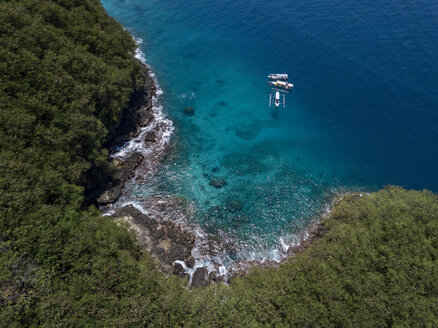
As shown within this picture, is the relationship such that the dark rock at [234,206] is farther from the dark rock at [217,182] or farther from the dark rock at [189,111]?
the dark rock at [189,111]

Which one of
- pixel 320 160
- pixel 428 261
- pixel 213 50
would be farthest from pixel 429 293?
pixel 213 50

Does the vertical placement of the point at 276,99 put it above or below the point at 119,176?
above

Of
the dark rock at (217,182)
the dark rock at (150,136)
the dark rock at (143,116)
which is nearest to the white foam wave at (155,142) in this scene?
the dark rock at (150,136)

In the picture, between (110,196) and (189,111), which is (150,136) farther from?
(110,196)

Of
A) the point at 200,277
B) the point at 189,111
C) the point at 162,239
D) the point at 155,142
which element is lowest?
the point at 200,277

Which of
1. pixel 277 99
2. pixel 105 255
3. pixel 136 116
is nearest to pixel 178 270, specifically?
pixel 105 255

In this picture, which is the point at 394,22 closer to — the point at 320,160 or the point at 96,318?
the point at 320,160
